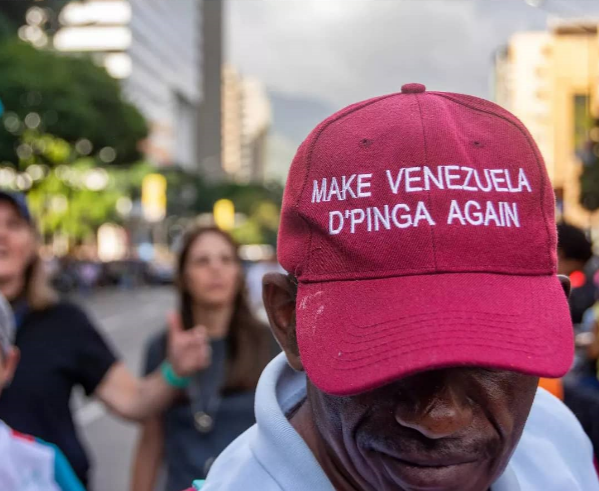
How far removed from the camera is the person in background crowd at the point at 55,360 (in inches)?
107

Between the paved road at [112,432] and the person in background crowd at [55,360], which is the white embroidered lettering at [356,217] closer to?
the person in background crowd at [55,360]

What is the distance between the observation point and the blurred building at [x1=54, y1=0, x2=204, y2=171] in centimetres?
8038

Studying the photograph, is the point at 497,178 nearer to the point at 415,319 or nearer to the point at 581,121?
the point at 415,319

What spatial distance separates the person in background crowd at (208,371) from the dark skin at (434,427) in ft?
6.54

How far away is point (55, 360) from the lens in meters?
2.83

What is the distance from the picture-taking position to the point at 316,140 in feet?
3.55

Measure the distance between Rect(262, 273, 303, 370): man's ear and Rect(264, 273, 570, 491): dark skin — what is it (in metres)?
0.10

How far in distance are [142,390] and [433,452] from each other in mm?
2165

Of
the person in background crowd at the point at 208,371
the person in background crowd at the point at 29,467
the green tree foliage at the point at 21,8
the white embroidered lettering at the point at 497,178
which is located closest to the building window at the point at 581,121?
the person in background crowd at the point at 208,371

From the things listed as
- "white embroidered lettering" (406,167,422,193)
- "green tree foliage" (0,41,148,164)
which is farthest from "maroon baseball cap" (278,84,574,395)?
"green tree foliage" (0,41,148,164)

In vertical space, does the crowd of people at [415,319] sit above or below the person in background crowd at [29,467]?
above

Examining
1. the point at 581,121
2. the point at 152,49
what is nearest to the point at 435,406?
the point at 581,121

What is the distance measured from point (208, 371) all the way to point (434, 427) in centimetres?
251

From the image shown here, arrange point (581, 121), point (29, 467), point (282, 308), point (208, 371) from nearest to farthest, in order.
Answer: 1. point (282, 308)
2. point (29, 467)
3. point (208, 371)
4. point (581, 121)
